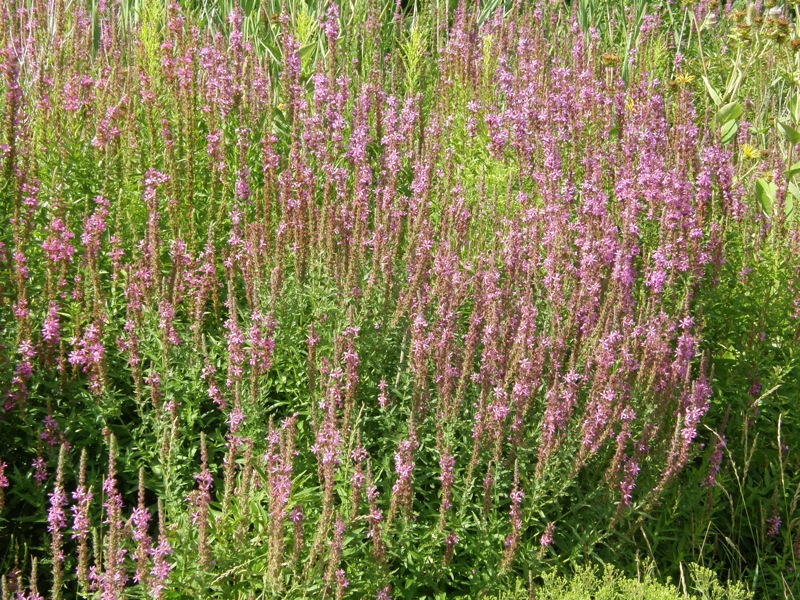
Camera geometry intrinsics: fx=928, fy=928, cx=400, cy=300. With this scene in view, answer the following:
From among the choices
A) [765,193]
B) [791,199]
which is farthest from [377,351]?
[791,199]

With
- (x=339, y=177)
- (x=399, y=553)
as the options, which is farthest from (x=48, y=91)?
(x=399, y=553)

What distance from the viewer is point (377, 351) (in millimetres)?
3422

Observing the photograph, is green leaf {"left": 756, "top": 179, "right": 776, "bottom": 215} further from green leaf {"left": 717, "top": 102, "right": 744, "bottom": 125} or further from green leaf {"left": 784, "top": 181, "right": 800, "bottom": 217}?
green leaf {"left": 717, "top": 102, "right": 744, "bottom": 125}

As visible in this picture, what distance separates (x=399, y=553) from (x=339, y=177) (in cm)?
161

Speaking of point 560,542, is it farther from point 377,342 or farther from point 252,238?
point 252,238

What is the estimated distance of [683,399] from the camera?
327 centimetres

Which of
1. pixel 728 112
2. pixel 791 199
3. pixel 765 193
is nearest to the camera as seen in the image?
pixel 765 193

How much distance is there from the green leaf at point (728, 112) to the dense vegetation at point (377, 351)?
34 mm

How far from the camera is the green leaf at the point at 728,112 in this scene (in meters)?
4.85

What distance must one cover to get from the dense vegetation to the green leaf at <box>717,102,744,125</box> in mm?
34

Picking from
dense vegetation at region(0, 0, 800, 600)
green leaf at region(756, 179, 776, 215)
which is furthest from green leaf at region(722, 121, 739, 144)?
green leaf at region(756, 179, 776, 215)

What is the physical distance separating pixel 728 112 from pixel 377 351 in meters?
2.62

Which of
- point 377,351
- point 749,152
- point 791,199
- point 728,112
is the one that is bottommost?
point 377,351

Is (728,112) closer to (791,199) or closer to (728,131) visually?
(728,131)
